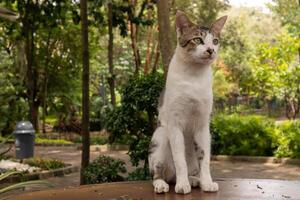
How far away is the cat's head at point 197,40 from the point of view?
263 cm

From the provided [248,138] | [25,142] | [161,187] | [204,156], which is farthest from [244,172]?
[161,187]

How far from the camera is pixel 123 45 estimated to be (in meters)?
28.7

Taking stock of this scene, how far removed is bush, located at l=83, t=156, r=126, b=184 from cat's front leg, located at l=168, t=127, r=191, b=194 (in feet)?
12.9

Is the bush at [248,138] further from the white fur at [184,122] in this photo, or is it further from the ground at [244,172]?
the white fur at [184,122]

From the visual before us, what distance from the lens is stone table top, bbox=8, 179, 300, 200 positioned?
8.45ft

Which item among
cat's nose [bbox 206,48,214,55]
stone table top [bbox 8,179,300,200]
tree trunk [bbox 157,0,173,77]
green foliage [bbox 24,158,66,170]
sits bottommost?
green foliage [bbox 24,158,66,170]

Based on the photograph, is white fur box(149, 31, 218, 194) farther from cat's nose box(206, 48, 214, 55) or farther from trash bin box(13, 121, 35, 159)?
trash bin box(13, 121, 35, 159)

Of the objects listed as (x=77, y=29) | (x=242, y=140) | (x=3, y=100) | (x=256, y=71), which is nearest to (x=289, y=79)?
(x=256, y=71)

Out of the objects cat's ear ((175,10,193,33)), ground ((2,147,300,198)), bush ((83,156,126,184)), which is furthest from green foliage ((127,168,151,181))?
cat's ear ((175,10,193,33))

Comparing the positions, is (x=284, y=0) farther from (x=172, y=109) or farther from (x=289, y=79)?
(x=172, y=109)

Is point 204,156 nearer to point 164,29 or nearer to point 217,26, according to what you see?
point 217,26

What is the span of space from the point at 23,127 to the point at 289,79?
917 centimetres

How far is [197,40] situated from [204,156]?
69 centimetres

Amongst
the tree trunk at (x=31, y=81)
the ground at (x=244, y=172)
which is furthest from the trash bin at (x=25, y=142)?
the tree trunk at (x=31, y=81)
